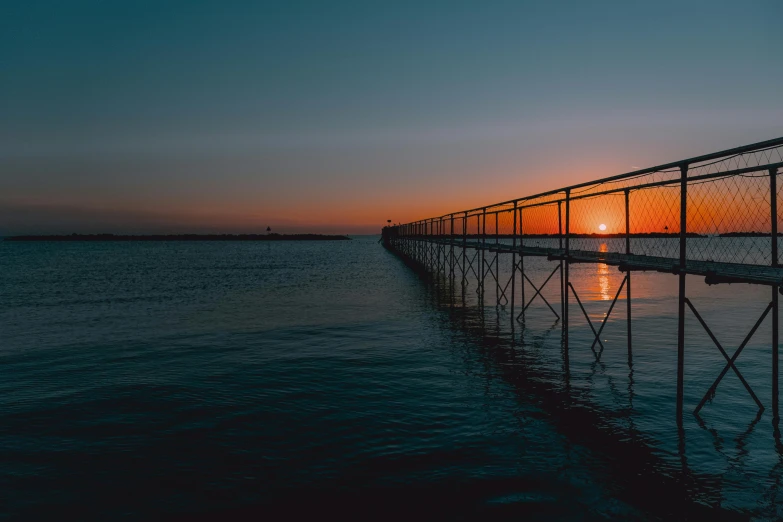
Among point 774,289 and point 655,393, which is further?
point 655,393

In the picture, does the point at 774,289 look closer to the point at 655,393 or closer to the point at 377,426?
the point at 655,393

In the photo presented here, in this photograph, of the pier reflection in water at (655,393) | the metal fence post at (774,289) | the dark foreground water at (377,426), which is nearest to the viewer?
the dark foreground water at (377,426)

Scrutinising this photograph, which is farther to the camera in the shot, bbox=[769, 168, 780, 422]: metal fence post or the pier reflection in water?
bbox=[769, 168, 780, 422]: metal fence post

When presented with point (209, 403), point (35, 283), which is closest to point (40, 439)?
point (209, 403)

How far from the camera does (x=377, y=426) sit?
1105 centimetres

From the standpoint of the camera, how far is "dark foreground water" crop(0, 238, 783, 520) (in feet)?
26.8

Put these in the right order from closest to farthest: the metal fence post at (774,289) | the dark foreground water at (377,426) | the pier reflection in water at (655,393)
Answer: the dark foreground water at (377,426)
the pier reflection in water at (655,393)
the metal fence post at (774,289)

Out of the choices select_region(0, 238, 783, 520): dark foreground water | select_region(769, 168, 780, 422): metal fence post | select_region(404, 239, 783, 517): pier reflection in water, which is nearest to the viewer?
select_region(0, 238, 783, 520): dark foreground water

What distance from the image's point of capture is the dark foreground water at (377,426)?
8.16m

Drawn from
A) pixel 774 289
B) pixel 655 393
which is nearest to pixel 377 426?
pixel 655 393

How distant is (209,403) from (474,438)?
21.4 feet

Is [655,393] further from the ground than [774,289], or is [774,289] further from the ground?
[774,289]

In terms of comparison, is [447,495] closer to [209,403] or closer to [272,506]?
[272,506]

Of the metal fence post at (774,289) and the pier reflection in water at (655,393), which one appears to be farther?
the metal fence post at (774,289)
